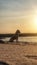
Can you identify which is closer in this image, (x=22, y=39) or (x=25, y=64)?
(x=25, y=64)

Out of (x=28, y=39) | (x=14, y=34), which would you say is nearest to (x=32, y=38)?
(x=28, y=39)

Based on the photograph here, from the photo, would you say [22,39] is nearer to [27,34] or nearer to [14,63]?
[27,34]

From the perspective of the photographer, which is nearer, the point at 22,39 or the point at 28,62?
the point at 28,62

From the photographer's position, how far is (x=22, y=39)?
407 centimetres

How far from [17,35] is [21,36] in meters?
0.09

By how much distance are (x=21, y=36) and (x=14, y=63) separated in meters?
2.30

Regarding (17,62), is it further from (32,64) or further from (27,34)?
(27,34)

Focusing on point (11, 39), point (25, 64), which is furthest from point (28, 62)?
point (11, 39)

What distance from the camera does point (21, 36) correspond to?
4168mm

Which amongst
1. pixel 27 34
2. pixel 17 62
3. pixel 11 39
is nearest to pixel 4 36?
pixel 11 39

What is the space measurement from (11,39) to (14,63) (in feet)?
7.16

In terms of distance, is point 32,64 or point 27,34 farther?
point 27,34

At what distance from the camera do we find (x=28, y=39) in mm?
4145

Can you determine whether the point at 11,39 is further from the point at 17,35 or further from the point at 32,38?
the point at 32,38
